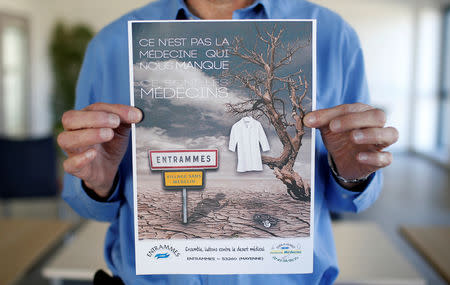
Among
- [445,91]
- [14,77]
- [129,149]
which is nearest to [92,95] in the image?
[129,149]

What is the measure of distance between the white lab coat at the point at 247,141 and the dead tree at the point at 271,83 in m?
0.02

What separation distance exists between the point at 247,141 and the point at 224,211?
0.15 metres

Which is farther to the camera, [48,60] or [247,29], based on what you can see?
[48,60]

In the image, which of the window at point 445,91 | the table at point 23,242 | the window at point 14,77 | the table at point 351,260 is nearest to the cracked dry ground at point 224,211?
the table at point 351,260

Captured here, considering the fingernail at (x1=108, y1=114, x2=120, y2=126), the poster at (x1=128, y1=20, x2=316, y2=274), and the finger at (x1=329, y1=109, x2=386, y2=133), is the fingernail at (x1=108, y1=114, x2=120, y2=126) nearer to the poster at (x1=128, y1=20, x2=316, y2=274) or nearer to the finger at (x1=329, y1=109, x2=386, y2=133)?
the poster at (x1=128, y1=20, x2=316, y2=274)

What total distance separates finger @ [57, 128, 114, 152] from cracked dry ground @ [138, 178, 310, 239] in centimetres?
11

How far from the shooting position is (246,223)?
0.79 metres

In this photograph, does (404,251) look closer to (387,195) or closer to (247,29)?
(387,195)

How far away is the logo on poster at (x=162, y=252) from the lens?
78cm

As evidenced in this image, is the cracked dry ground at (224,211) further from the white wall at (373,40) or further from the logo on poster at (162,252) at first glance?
the white wall at (373,40)

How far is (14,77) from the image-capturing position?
294 inches

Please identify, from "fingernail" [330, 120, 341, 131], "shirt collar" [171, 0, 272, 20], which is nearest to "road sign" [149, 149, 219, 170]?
"fingernail" [330, 120, 341, 131]

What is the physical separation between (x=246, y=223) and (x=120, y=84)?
0.46 m

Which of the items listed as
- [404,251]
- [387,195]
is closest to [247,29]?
[404,251]
